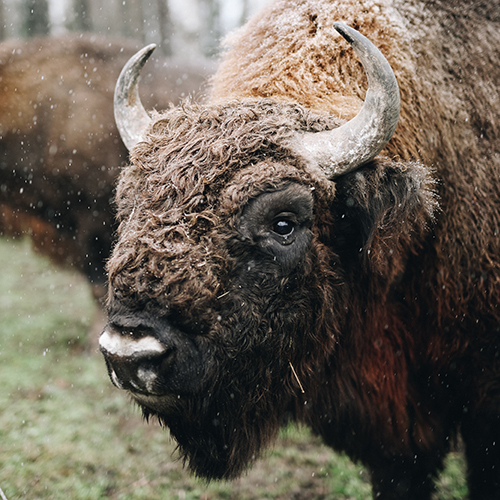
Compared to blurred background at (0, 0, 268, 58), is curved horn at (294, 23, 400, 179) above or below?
above

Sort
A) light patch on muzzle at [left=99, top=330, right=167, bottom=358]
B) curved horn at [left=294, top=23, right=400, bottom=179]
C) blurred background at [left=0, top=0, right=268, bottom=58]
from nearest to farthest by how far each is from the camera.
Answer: light patch on muzzle at [left=99, top=330, right=167, bottom=358] → curved horn at [left=294, top=23, right=400, bottom=179] → blurred background at [left=0, top=0, right=268, bottom=58]

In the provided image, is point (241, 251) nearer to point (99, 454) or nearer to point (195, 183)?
point (195, 183)

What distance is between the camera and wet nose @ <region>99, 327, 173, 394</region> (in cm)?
192

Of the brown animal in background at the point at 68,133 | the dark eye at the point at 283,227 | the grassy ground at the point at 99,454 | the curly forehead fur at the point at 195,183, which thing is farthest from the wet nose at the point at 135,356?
the brown animal in background at the point at 68,133

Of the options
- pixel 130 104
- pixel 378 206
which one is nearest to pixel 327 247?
pixel 378 206

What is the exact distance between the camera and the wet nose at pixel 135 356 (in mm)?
1918

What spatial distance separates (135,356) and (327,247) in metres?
1.20

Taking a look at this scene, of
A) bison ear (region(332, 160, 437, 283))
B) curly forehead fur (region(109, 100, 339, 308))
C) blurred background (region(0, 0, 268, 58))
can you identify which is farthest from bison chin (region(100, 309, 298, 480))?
blurred background (region(0, 0, 268, 58))

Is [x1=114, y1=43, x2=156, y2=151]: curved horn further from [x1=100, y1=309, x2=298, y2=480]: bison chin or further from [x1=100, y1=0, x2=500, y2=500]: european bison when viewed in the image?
[x1=100, y1=309, x2=298, y2=480]: bison chin

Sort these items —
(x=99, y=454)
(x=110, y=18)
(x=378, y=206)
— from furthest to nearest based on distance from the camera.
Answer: (x=110, y=18)
(x=99, y=454)
(x=378, y=206)

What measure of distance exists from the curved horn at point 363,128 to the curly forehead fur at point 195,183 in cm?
10

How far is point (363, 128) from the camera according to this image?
2.33m

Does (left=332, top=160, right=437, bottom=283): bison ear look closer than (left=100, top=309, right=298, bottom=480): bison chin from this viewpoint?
No

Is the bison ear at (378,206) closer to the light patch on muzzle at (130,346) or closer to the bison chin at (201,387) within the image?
the bison chin at (201,387)
